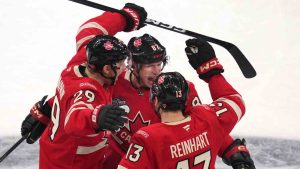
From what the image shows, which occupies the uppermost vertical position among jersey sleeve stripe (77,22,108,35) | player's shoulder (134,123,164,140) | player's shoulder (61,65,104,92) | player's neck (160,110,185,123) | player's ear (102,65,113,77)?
jersey sleeve stripe (77,22,108,35)

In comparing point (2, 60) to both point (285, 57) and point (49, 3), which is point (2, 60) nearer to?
point (49, 3)

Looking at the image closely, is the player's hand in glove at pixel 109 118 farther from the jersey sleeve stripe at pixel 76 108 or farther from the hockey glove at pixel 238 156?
the hockey glove at pixel 238 156

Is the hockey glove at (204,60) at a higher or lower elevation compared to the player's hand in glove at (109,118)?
higher

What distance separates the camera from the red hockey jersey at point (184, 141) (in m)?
2.56

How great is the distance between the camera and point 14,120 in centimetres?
458

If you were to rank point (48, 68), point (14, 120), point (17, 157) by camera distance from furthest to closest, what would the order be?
point (48, 68) < point (14, 120) < point (17, 157)

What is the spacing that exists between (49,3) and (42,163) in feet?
9.88

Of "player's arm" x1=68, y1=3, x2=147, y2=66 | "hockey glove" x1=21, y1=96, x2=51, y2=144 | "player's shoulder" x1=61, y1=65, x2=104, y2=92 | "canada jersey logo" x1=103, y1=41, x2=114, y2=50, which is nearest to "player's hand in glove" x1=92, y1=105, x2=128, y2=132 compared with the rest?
"player's shoulder" x1=61, y1=65, x2=104, y2=92

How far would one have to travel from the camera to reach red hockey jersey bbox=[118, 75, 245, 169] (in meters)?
2.56

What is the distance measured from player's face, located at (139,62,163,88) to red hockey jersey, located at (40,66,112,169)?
0.75 feet

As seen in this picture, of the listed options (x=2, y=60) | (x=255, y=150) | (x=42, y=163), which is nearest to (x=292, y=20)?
(x=255, y=150)

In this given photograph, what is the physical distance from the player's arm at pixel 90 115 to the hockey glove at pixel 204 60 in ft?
1.66

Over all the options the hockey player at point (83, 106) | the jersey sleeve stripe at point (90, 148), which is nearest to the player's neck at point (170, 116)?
the hockey player at point (83, 106)

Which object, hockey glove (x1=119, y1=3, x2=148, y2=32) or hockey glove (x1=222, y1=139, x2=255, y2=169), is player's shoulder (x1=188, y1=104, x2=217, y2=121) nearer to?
hockey glove (x1=222, y1=139, x2=255, y2=169)
